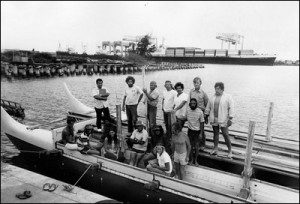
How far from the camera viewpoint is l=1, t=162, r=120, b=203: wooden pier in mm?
7000

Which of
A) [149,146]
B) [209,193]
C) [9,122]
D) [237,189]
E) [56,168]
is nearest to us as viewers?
[209,193]

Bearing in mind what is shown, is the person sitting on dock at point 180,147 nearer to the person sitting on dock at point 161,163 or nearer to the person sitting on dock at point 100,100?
the person sitting on dock at point 161,163

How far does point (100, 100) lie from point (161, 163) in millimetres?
3880

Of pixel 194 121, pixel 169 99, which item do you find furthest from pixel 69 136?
pixel 194 121

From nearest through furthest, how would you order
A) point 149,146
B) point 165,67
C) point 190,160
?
point 190,160
point 149,146
point 165,67

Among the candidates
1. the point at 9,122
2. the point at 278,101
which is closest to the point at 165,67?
the point at 278,101

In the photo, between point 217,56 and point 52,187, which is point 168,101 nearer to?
point 52,187

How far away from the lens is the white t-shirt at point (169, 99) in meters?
8.79

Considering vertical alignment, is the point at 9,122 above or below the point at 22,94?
above

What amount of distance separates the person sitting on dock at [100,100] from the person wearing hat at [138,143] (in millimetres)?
2297

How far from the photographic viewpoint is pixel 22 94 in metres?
31.1

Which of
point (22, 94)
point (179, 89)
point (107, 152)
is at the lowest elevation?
point (22, 94)

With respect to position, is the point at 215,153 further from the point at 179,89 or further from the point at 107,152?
the point at 107,152

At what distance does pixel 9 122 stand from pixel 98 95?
4.31 m
